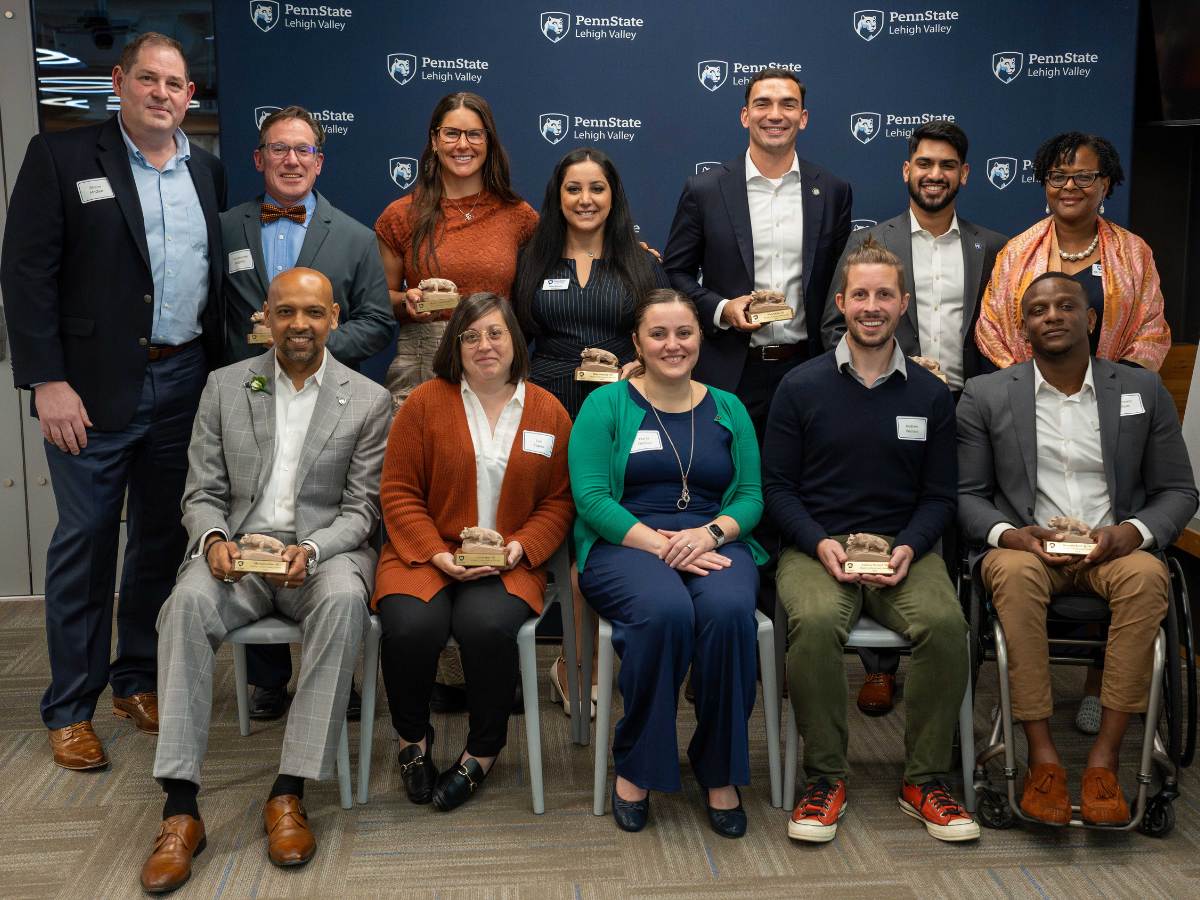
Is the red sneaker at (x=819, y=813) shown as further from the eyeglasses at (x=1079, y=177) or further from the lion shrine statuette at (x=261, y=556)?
the eyeglasses at (x=1079, y=177)


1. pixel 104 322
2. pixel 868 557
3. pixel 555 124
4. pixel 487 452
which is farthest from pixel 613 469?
pixel 555 124

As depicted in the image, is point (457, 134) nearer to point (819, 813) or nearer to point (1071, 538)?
point (1071, 538)

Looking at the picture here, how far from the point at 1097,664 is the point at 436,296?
8.14ft

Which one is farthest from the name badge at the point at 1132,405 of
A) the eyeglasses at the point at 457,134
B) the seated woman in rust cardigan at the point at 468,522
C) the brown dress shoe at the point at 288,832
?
the brown dress shoe at the point at 288,832

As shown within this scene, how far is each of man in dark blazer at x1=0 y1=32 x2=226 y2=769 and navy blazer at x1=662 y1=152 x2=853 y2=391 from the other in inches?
71.0

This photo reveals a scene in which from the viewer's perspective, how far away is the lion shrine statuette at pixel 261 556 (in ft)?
9.00

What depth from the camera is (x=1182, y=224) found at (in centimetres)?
507

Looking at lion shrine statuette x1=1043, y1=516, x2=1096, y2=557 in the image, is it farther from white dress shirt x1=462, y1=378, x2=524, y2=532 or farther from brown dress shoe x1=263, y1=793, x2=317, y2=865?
brown dress shoe x1=263, y1=793, x2=317, y2=865

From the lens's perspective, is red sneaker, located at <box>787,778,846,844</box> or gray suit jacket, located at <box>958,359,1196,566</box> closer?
red sneaker, located at <box>787,778,846,844</box>

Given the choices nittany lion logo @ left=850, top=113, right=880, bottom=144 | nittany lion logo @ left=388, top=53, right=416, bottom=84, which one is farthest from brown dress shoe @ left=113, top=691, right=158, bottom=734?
nittany lion logo @ left=850, top=113, right=880, bottom=144

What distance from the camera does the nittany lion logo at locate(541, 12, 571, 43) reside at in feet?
15.2

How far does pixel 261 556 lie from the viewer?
2764 mm

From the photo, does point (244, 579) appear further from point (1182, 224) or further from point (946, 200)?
point (1182, 224)

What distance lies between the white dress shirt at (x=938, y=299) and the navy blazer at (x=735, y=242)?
31 centimetres
